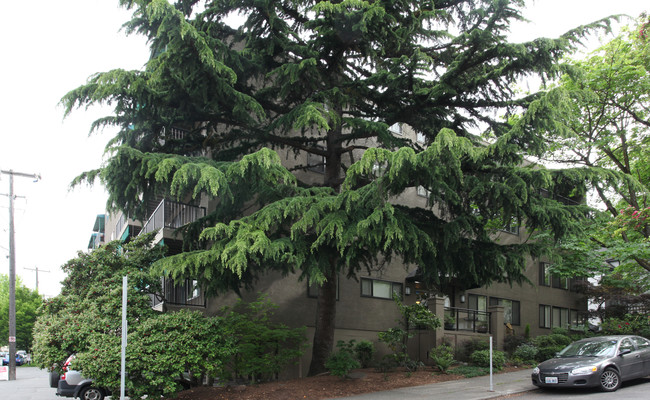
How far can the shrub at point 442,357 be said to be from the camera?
16.7 meters

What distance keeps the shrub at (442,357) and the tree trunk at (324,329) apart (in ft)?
11.6

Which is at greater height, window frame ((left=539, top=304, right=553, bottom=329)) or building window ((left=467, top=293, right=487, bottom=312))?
building window ((left=467, top=293, right=487, bottom=312))

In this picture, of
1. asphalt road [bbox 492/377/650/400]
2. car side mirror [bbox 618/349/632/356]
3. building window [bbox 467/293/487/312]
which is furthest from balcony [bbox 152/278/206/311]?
building window [bbox 467/293/487/312]

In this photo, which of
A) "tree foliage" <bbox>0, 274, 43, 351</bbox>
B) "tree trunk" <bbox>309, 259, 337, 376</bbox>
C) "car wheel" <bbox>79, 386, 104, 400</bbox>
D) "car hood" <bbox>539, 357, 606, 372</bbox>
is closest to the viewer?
"car hood" <bbox>539, 357, 606, 372</bbox>

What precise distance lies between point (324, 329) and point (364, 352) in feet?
12.1

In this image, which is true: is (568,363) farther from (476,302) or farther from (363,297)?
(476,302)

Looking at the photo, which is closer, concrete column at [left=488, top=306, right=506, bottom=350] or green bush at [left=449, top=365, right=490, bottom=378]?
green bush at [left=449, top=365, right=490, bottom=378]

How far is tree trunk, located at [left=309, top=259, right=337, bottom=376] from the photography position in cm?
1538

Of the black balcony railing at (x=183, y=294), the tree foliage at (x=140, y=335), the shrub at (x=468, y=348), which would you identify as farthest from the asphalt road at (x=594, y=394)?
the black balcony railing at (x=183, y=294)

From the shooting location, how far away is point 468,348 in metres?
19.3

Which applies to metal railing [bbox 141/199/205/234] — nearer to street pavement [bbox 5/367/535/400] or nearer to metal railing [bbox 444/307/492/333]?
street pavement [bbox 5/367/535/400]

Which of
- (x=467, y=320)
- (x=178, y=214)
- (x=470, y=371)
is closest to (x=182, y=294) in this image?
(x=178, y=214)

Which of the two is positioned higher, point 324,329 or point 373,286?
point 373,286

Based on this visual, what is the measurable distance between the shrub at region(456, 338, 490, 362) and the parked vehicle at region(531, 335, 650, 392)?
4909 millimetres
